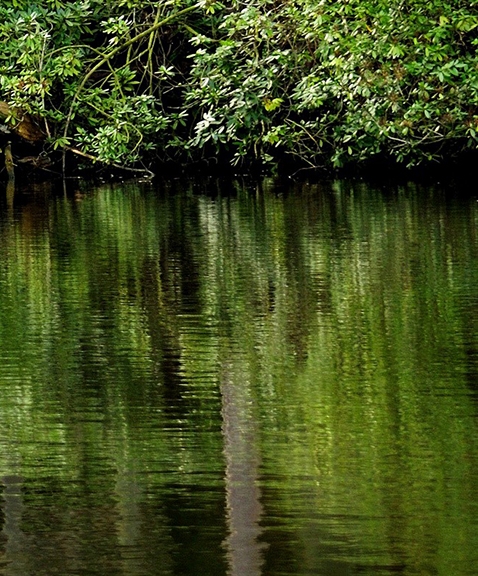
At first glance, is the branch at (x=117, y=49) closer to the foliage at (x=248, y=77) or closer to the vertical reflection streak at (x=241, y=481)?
the foliage at (x=248, y=77)

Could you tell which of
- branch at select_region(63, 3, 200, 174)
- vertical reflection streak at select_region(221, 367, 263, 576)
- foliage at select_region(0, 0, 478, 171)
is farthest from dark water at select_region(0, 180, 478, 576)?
branch at select_region(63, 3, 200, 174)

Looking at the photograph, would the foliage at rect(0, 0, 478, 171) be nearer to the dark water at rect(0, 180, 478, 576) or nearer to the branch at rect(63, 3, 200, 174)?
the branch at rect(63, 3, 200, 174)

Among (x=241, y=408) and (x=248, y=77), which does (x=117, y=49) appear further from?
(x=241, y=408)

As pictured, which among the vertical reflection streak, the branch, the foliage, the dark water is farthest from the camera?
the branch

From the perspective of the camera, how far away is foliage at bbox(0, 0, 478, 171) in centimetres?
1647

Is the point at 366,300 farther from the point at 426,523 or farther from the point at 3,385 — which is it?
the point at 426,523

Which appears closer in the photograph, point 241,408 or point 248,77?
point 241,408

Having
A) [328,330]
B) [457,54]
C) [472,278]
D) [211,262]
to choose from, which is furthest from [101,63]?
[328,330]

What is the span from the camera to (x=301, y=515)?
3.96 meters

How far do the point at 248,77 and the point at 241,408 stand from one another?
Result: 14.2 meters

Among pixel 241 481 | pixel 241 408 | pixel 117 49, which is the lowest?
pixel 241 481

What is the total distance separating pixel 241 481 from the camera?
4.31 metres

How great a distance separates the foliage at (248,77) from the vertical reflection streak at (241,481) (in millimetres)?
10542

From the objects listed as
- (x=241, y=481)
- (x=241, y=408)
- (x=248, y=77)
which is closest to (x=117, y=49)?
(x=248, y=77)
